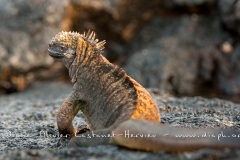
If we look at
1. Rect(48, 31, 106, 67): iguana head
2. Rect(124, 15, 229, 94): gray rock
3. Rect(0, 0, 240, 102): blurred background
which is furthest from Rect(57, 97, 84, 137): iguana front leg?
Rect(124, 15, 229, 94): gray rock

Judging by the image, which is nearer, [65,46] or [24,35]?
[65,46]

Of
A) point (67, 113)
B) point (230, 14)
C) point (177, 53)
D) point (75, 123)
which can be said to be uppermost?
point (230, 14)

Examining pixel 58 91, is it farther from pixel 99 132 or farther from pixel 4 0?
pixel 99 132

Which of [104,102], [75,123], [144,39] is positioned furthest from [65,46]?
[144,39]

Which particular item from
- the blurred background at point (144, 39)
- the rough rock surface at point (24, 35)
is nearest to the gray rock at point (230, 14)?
the blurred background at point (144, 39)

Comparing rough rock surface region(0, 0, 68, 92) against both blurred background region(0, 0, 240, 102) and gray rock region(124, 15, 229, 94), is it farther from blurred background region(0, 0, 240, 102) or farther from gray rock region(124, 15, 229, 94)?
gray rock region(124, 15, 229, 94)

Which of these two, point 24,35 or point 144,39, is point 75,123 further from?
point 144,39
